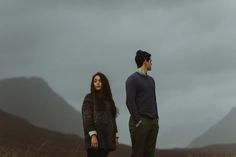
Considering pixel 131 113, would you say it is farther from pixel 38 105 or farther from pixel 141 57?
pixel 38 105

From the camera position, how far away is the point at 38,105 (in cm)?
13162

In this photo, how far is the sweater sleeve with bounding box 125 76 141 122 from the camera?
311 inches

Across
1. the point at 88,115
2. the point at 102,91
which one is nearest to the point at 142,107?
the point at 102,91

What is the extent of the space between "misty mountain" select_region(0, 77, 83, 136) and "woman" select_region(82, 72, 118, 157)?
100642 millimetres

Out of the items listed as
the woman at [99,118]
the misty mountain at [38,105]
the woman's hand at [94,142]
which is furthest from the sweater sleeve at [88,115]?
the misty mountain at [38,105]

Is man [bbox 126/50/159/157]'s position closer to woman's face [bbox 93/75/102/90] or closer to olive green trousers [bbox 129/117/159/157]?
olive green trousers [bbox 129/117/159/157]

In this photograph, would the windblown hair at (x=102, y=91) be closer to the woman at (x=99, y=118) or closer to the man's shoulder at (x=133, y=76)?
the woman at (x=99, y=118)

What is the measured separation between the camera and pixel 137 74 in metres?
8.12

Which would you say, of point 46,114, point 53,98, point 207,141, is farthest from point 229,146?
point 207,141

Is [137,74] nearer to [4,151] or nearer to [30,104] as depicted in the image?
[4,151]

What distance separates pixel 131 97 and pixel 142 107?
18 cm

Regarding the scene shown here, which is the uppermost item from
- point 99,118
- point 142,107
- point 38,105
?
point 142,107

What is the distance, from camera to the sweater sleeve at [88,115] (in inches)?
317

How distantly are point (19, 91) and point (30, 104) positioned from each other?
8.07 meters
